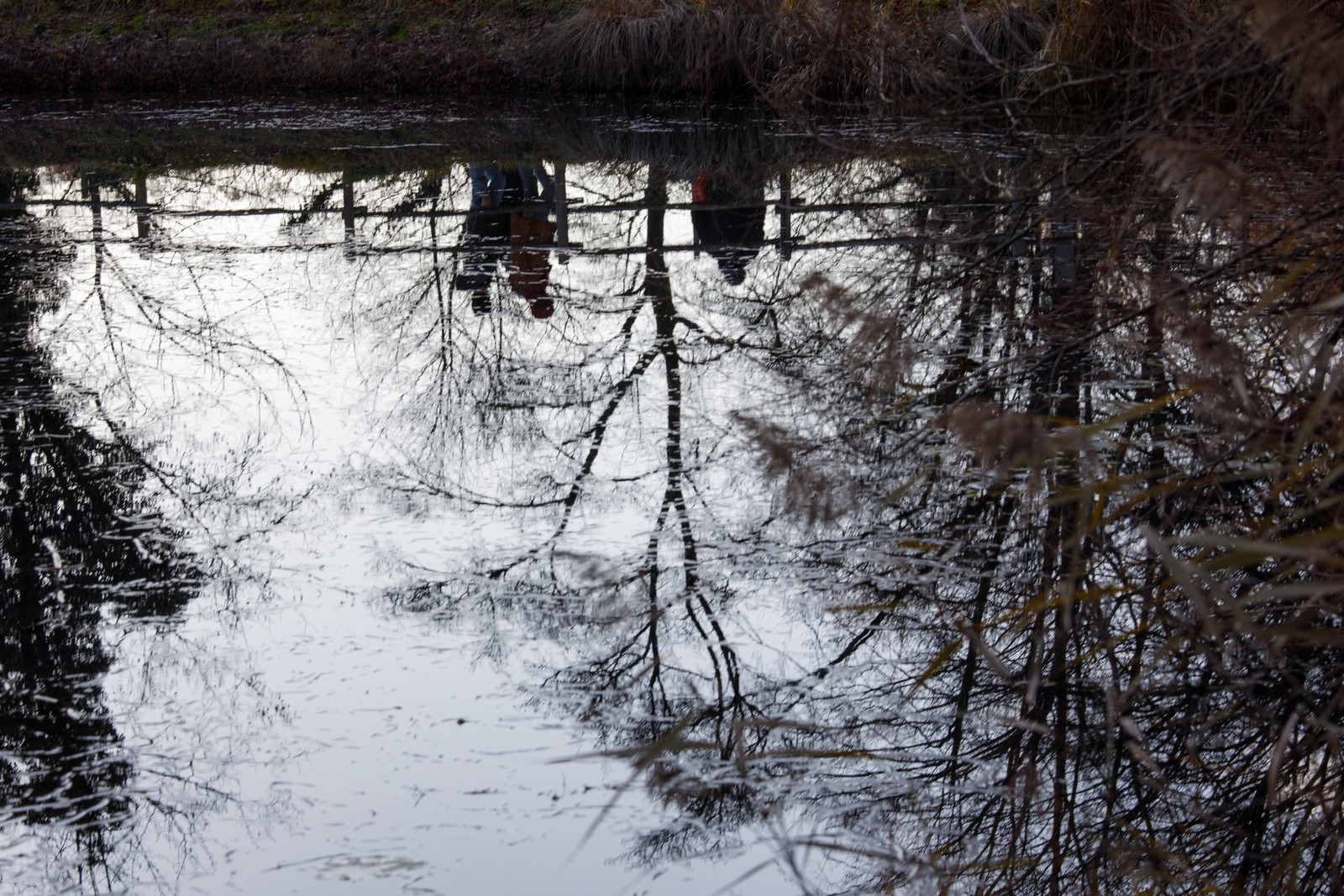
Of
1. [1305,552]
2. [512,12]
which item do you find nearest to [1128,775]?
[1305,552]

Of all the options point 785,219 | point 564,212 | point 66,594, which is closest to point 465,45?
point 564,212

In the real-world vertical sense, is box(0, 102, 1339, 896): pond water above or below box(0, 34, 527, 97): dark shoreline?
below

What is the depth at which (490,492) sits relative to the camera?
3.88m

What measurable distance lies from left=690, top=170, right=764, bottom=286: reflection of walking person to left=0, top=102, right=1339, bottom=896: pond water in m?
0.27

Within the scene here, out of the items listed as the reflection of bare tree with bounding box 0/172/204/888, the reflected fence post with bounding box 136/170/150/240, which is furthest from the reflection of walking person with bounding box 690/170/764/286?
the reflected fence post with bounding box 136/170/150/240

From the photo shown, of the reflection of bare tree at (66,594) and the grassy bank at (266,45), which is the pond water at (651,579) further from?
the grassy bank at (266,45)

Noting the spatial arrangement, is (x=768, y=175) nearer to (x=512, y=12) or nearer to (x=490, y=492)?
(x=490, y=492)

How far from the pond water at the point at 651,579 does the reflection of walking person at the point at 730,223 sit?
27 centimetres

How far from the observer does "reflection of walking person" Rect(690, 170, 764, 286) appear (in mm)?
6566

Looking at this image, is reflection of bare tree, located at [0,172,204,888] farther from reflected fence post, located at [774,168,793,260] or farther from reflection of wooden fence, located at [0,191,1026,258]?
reflected fence post, located at [774,168,793,260]

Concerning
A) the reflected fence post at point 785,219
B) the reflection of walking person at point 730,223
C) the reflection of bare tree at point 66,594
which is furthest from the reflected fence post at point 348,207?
the reflection of bare tree at point 66,594

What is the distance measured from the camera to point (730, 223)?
7.20 m

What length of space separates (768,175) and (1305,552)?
292 inches

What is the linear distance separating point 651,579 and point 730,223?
428cm
